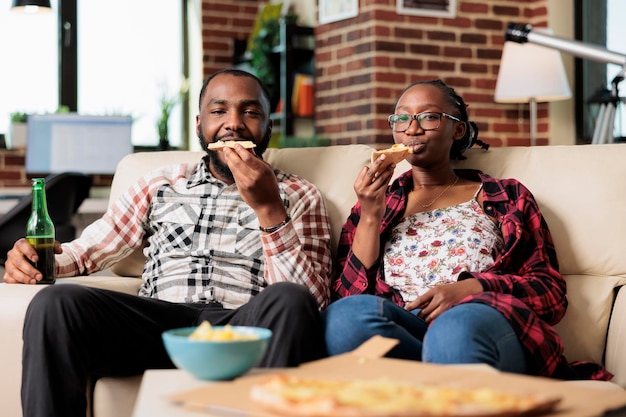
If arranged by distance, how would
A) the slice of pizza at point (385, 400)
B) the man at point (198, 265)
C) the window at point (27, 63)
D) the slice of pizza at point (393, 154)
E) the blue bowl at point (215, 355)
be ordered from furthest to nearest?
the window at point (27, 63)
the slice of pizza at point (393, 154)
the man at point (198, 265)
the blue bowl at point (215, 355)
the slice of pizza at point (385, 400)

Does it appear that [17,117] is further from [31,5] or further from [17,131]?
[31,5]

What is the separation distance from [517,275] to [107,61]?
4.16 metres

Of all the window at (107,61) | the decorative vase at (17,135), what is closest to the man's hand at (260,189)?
the decorative vase at (17,135)

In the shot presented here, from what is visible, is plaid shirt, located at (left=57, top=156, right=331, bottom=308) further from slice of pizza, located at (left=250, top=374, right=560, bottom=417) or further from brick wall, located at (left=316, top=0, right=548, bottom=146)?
brick wall, located at (left=316, top=0, right=548, bottom=146)

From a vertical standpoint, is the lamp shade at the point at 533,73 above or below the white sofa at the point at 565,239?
A: above

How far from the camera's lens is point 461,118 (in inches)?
92.4

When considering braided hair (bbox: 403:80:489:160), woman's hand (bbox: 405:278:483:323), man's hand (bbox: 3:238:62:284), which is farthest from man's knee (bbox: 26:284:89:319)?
braided hair (bbox: 403:80:489:160)

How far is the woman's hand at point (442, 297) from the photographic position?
1947 millimetres

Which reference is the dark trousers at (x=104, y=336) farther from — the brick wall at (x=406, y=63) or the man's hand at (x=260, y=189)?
the brick wall at (x=406, y=63)

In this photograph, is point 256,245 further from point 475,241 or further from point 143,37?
point 143,37

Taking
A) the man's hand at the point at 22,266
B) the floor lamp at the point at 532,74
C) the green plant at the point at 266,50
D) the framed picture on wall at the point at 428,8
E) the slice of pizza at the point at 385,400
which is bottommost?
the slice of pizza at the point at 385,400

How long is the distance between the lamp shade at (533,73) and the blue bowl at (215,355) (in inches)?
134

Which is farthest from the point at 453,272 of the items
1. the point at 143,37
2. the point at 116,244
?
the point at 143,37

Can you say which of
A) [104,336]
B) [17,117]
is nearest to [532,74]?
[17,117]
